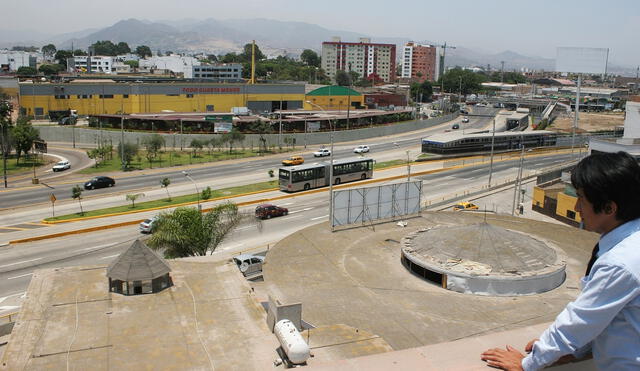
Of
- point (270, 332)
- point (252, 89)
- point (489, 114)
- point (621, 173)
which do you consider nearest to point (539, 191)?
point (270, 332)

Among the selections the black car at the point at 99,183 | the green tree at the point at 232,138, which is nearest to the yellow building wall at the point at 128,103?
the green tree at the point at 232,138

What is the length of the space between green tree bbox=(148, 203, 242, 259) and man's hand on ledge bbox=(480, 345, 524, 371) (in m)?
24.1

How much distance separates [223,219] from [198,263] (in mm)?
7193

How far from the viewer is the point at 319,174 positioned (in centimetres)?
4972

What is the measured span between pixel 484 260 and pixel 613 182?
742 inches

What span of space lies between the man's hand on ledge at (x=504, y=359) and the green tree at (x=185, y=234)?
950 inches

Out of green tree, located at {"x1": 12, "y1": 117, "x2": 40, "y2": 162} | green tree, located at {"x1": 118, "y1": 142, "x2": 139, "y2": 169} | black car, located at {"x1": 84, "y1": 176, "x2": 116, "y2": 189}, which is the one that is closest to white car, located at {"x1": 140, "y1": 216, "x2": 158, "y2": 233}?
black car, located at {"x1": 84, "y1": 176, "x2": 116, "y2": 189}

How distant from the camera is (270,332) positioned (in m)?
16.9

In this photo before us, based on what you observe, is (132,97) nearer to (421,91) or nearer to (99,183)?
(99,183)

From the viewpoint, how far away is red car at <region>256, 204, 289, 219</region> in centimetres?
3962

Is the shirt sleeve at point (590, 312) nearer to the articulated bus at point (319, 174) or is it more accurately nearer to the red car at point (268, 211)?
the red car at point (268, 211)

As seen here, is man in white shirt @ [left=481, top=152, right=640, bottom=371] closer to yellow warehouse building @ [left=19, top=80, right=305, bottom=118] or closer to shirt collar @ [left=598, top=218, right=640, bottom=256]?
shirt collar @ [left=598, top=218, right=640, bottom=256]

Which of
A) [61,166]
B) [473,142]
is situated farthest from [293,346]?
[473,142]

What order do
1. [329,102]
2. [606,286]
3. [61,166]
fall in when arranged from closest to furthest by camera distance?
1. [606,286]
2. [61,166]
3. [329,102]
